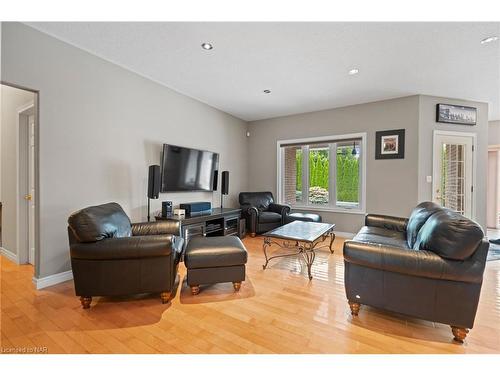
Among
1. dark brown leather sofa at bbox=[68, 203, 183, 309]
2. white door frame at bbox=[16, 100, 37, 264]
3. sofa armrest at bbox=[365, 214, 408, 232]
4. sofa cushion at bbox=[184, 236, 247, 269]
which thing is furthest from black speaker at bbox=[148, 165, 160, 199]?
sofa armrest at bbox=[365, 214, 408, 232]

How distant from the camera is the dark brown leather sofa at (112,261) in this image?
6.33 ft

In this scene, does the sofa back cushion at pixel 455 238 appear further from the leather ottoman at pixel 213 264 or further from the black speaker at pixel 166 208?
the black speaker at pixel 166 208

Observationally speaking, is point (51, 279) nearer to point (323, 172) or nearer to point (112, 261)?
point (112, 261)

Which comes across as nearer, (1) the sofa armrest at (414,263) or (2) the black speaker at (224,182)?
(1) the sofa armrest at (414,263)

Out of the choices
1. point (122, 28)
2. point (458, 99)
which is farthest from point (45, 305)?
point (458, 99)

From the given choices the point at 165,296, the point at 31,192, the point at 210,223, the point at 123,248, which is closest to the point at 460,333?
the point at 165,296

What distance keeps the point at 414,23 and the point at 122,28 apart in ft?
9.60

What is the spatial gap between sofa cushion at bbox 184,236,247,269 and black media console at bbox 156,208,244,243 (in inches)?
38.9

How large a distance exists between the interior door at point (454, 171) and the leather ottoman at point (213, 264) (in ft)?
13.4

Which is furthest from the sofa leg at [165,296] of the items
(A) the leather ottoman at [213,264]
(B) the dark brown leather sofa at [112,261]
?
(A) the leather ottoman at [213,264]

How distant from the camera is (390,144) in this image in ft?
14.0

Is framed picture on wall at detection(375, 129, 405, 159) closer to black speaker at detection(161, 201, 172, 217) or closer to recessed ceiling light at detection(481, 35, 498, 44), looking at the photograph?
recessed ceiling light at detection(481, 35, 498, 44)
